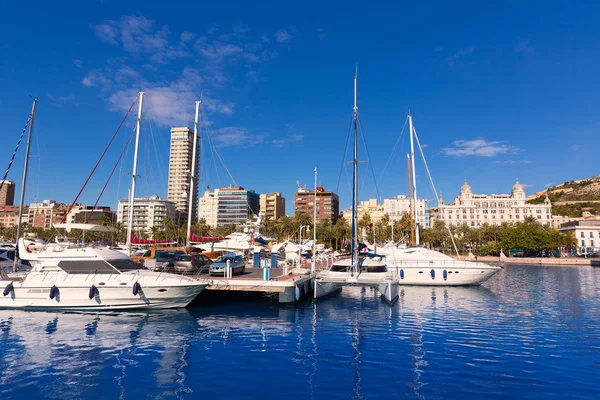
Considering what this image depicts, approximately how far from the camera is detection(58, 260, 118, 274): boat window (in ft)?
75.7

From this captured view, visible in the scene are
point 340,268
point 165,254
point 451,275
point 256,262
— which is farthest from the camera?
point 451,275

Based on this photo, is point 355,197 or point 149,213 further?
point 149,213

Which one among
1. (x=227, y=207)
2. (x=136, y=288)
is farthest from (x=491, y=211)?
(x=136, y=288)

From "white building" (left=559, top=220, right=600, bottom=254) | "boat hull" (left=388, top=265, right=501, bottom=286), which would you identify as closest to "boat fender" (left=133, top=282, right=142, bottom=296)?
"boat hull" (left=388, top=265, right=501, bottom=286)

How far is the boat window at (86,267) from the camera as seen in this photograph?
75.7 feet

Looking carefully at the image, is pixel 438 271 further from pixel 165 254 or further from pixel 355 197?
pixel 165 254

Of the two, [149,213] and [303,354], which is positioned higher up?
[149,213]

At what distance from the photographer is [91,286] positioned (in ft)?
74.2

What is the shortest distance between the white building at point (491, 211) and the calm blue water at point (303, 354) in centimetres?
16838

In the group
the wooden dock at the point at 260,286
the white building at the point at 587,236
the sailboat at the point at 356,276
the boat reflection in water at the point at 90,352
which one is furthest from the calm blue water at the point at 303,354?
the white building at the point at 587,236

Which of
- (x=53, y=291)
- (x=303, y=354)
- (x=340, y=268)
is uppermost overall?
(x=340, y=268)

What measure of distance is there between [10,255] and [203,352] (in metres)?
38.6

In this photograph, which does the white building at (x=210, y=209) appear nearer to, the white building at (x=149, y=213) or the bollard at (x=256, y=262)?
the white building at (x=149, y=213)

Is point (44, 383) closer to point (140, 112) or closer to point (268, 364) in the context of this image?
point (268, 364)
